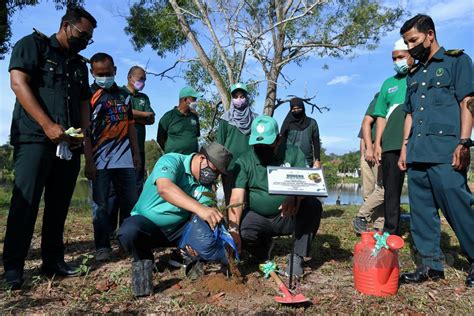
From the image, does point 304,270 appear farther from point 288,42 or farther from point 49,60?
point 288,42

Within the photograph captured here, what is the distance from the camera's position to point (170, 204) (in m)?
3.00

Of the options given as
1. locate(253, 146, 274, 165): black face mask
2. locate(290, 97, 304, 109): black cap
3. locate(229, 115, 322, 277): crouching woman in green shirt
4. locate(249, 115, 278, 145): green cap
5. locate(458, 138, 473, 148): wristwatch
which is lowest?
locate(229, 115, 322, 277): crouching woman in green shirt

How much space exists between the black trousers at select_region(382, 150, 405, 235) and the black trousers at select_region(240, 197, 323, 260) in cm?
80

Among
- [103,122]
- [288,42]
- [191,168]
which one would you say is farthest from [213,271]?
[288,42]

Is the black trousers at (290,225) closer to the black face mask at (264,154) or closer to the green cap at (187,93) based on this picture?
the black face mask at (264,154)

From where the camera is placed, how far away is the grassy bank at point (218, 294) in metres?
2.54

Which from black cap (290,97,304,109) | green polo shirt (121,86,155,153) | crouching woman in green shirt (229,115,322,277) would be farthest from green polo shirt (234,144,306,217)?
black cap (290,97,304,109)

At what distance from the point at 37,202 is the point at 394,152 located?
3072 millimetres

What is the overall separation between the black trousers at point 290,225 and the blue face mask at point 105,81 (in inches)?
72.3

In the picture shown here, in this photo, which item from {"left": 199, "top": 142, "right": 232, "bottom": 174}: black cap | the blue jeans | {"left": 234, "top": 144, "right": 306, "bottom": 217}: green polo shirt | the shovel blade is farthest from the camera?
the blue jeans

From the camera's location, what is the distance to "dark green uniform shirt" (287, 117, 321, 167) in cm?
591

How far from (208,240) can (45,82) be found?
1653 mm

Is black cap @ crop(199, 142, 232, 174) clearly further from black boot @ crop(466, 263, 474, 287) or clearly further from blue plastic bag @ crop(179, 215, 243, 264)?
black boot @ crop(466, 263, 474, 287)

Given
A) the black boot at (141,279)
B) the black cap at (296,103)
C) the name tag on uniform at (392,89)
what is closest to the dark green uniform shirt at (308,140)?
the black cap at (296,103)
